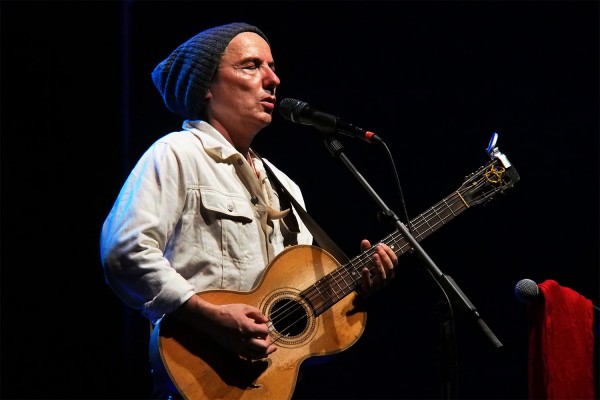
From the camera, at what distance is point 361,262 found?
2.83m

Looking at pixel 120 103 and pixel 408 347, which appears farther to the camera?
pixel 408 347

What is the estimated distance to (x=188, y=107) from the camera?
120 inches

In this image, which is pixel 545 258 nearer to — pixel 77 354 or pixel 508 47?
pixel 508 47

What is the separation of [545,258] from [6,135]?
122 inches

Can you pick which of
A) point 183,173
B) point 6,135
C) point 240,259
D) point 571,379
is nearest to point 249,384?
point 240,259

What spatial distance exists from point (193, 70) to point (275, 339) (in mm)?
1170

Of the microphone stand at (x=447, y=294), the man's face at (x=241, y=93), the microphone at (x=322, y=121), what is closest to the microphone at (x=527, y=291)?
the microphone stand at (x=447, y=294)

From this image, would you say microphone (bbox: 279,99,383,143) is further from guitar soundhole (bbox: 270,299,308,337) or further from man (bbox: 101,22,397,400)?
guitar soundhole (bbox: 270,299,308,337)

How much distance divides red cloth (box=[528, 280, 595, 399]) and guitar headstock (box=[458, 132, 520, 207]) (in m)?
0.45

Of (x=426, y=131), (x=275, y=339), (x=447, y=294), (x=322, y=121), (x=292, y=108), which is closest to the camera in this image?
(x=447, y=294)

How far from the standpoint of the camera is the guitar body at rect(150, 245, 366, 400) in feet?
7.76

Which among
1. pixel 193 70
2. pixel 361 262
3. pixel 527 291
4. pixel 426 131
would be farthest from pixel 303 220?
pixel 426 131

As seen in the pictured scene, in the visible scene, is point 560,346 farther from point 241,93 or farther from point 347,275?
point 241,93

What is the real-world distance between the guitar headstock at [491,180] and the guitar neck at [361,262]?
4 centimetres
